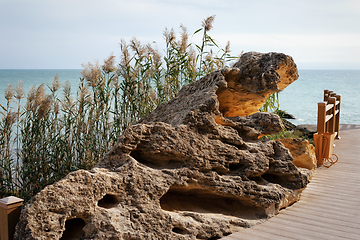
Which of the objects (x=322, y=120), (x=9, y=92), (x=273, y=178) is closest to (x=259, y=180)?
(x=273, y=178)

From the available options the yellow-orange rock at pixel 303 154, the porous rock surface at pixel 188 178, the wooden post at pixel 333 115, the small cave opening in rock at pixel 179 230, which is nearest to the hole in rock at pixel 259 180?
the porous rock surface at pixel 188 178

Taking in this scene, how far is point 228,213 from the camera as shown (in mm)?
3105

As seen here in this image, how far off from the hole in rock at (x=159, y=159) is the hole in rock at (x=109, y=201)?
0.45 m

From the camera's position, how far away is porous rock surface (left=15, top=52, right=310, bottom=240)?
230cm

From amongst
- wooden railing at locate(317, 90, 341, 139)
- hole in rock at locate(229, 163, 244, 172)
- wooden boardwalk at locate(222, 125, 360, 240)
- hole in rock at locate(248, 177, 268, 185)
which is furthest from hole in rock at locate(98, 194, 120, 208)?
wooden railing at locate(317, 90, 341, 139)

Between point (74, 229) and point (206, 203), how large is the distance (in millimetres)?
1328

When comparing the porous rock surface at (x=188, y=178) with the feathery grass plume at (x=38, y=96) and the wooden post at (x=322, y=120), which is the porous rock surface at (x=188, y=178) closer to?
the feathery grass plume at (x=38, y=96)

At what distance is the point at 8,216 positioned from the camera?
7.20ft

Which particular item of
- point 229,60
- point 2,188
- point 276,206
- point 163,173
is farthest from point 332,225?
point 2,188

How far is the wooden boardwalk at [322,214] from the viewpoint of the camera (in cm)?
278

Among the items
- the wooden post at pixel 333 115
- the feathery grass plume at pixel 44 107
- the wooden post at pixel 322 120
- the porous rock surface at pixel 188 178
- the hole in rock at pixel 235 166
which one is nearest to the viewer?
the porous rock surface at pixel 188 178

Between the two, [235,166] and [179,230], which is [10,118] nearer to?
[179,230]

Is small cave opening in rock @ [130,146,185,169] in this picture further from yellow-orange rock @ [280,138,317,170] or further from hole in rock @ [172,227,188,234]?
yellow-orange rock @ [280,138,317,170]

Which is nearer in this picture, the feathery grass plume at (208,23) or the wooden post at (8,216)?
the wooden post at (8,216)
